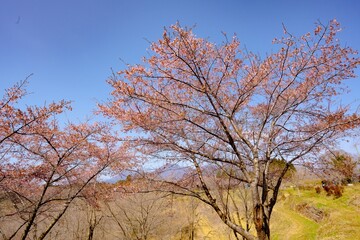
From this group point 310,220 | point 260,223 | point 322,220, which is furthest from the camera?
point 310,220

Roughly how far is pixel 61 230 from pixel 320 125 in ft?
64.7

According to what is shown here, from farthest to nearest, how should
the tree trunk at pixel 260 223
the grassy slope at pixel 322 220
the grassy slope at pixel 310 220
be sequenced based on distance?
the grassy slope at pixel 310 220
the grassy slope at pixel 322 220
the tree trunk at pixel 260 223

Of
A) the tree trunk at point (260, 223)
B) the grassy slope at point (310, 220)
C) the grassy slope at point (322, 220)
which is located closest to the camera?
the tree trunk at point (260, 223)

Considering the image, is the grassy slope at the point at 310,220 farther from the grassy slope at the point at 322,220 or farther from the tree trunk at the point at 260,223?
the tree trunk at the point at 260,223

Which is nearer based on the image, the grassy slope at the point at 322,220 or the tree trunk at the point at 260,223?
the tree trunk at the point at 260,223

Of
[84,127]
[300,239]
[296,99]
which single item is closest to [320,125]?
[296,99]

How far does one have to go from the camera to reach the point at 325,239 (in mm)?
14336

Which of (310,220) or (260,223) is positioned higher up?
(310,220)

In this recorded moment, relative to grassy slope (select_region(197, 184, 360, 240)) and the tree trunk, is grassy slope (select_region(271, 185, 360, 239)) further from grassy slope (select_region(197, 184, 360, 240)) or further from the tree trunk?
the tree trunk

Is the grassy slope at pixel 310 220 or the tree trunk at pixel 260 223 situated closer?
the tree trunk at pixel 260 223

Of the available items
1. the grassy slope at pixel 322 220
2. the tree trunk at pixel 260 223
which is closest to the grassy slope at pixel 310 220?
the grassy slope at pixel 322 220

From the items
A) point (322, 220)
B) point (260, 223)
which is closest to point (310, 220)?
point (322, 220)

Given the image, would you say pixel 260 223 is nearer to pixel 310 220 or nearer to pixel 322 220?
pixel 322 220

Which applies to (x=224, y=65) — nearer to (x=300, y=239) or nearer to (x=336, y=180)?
(x=336, y=180)
